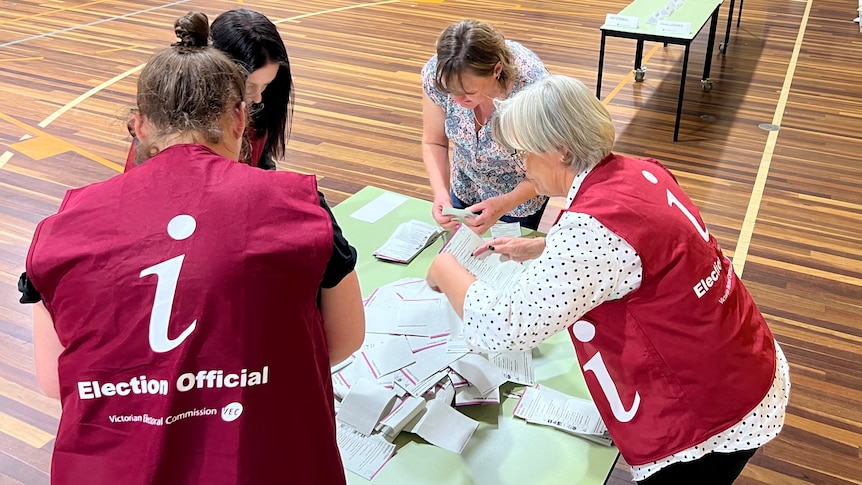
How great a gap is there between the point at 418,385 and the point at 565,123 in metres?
0.80

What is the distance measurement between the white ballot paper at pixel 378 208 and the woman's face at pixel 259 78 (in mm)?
601

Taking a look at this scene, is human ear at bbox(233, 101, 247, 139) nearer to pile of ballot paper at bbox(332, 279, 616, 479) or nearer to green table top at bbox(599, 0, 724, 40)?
pile of ballot paper at bbox(332, 279, 616, 479)

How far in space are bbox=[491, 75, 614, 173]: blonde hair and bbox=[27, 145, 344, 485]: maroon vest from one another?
1.97ft

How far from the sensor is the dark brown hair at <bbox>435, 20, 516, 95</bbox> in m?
2.17

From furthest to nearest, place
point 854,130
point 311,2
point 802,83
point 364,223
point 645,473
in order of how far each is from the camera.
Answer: point 311,2
point 802,83
point 854,130
point 364,223
point 645,473

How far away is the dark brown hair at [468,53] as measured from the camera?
7.13 ft

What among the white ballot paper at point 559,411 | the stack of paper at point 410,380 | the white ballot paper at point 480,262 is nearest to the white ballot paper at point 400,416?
the stack of paper at point 410,380

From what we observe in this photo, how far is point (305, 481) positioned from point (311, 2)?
889cm

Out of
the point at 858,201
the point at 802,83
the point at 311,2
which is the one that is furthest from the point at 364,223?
the point at 311,2

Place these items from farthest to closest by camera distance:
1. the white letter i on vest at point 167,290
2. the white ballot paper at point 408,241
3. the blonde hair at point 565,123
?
1. the white ballot paper at point 408,241
2. the blonde hair at point 565,123
3. the white letter i on vest at point 167,290

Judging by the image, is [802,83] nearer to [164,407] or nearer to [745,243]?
[745,243]

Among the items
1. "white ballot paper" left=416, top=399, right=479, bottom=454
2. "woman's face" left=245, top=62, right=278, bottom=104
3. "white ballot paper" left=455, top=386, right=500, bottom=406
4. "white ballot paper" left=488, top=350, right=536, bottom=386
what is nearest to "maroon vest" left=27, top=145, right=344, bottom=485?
"white ballot paper" left=416, top=399, right=479, bottom=454

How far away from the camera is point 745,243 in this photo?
402 centimetres

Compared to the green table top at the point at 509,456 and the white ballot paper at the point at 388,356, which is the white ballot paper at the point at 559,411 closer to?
the green table top at the point at 509,456
